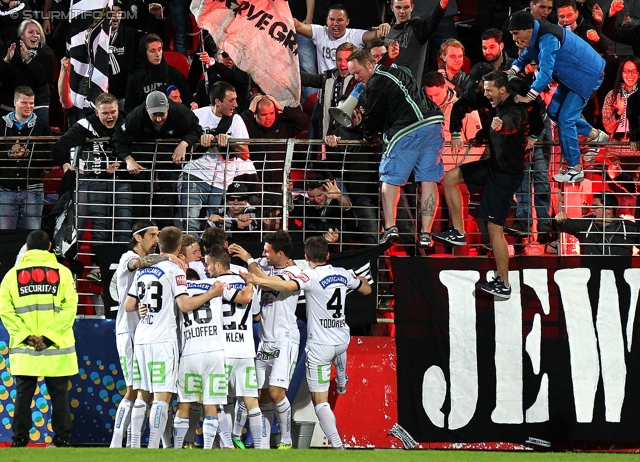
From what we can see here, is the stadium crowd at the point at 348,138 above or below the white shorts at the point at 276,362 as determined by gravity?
above

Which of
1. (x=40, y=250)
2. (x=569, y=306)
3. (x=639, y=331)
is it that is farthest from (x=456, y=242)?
(x=40, y=250)

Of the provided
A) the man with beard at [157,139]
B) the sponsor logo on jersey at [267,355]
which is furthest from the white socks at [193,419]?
the man with beard at [157,139]

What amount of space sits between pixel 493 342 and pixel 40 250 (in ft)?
16.6

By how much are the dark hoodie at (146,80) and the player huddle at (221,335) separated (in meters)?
2.89

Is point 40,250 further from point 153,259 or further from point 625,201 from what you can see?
point 625,201

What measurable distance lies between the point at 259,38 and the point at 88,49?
2094mm

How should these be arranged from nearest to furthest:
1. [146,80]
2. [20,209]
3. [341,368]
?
[341,368], [20,209], [146,80]

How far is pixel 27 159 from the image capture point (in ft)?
41.7

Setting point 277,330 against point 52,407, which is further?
point 277,330

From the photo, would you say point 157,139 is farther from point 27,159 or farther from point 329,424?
point 329,424

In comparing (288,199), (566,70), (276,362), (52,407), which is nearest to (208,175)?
(288,199)

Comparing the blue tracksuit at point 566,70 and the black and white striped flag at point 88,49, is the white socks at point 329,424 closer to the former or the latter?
the blue tracksuit at point 566,70

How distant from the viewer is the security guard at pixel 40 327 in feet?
37.4

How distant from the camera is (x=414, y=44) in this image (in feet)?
47.8
